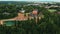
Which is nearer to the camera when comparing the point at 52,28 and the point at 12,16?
the point at 52,28

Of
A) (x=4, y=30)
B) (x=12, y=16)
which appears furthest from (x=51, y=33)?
(x=12, y=16)

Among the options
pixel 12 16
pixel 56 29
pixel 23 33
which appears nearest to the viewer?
pixel 23 33

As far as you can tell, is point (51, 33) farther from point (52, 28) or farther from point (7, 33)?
point (7, 33)

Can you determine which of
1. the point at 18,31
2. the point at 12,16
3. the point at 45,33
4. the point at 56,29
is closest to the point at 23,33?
the point at 18,31

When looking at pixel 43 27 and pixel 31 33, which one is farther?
pixel 43 27

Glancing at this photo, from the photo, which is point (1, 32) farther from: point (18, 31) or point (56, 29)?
point (56, 29)

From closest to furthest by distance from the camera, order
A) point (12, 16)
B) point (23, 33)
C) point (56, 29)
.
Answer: point (23, 33)
point (56, 29)
point (12, 16)

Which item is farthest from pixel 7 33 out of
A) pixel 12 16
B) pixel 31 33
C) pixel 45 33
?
pixel 12 16

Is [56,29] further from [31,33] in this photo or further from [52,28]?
[31,33]
